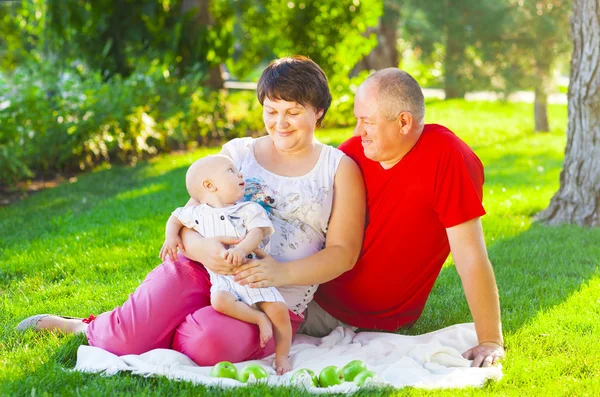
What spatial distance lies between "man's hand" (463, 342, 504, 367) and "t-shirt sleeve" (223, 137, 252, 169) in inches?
54.6

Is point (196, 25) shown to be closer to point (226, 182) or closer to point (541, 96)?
point (541, 96)

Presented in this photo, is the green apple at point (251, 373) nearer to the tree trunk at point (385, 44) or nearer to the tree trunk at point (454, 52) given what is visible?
the tree trunk at point (454, 52)

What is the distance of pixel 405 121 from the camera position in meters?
3.46

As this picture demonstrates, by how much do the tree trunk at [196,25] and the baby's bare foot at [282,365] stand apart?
8563 millimetres

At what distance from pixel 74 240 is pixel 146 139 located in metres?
4.28

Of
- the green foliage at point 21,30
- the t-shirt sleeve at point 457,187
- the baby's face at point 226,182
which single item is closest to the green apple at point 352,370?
the t-shirt sleeve at point 457,187

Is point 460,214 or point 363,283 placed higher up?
point 460,214

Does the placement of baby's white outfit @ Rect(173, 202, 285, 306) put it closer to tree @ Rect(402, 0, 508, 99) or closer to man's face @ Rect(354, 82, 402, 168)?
man's face @ Rect(354, 82, 402, 168)

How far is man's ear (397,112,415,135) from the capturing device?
3436mm

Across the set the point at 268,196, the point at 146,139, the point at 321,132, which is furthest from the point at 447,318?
the point at 321,132

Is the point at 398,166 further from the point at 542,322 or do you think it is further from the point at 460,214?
the point at 542,322

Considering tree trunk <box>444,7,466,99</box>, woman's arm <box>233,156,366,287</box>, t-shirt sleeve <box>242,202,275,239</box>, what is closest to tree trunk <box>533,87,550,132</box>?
tree trunk <box>444,7,466,99</box>

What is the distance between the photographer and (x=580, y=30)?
19.5ft

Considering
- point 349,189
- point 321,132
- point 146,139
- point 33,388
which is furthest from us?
point 321,132
